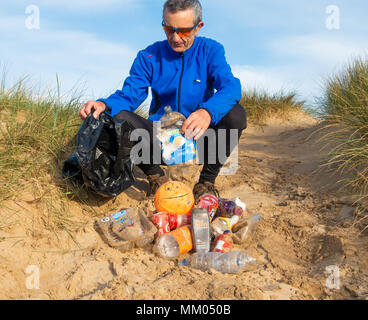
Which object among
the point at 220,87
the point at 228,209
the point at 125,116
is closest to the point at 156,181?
the point at 125,116

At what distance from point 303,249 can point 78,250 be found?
1.78 m

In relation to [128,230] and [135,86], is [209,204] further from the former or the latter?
[135,86]

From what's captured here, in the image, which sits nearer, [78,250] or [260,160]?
[78,250]

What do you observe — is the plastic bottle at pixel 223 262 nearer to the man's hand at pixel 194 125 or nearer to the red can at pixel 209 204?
the red can at pixel 209 204

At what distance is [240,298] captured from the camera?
2072mm

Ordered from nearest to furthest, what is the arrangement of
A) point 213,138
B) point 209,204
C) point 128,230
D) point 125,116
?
point 128,230
point 209,204
point 125,116
point 213,138

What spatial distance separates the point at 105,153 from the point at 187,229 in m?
0.98

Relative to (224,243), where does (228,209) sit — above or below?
above

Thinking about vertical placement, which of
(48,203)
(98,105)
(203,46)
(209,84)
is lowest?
(48,203)

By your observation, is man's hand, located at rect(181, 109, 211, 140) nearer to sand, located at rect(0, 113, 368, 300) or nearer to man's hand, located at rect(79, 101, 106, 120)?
man's hand, located at rect(79, 101, 106, 120)

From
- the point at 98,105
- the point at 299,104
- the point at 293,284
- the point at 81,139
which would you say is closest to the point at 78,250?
the point at 81,139

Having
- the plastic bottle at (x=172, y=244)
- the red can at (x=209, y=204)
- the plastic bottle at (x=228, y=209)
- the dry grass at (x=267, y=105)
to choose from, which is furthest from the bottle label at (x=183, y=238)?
the dry grass at (x=267, y=105)

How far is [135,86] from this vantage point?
3535 millimetres

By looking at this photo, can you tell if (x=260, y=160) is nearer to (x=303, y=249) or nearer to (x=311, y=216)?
(x=311, y=216)
